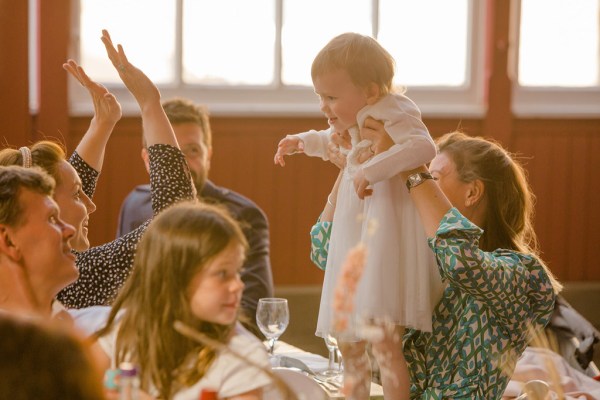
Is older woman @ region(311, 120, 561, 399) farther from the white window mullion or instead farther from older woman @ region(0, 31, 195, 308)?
the white window mullion

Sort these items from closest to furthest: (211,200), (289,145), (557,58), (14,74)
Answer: (289,145) → (211,200) → (14,74) → (557,58)

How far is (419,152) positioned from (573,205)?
12.3ft

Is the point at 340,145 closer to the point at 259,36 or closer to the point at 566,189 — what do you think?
the point at 259,36

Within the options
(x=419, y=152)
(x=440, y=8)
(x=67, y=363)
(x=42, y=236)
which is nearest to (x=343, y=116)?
(x=419, y=152)

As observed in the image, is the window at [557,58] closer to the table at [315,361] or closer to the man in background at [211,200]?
the man in background at [211,200]

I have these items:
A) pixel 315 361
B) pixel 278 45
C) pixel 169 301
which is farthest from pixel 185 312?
pixel 278 45

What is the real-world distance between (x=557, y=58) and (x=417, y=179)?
3.91 metres

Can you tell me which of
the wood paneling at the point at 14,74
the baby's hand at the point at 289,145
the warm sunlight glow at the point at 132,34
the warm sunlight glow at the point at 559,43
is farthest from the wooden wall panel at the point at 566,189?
the baby's hand at the point at 289,145

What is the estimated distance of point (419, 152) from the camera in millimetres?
1975

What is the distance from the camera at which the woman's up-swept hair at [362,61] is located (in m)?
2.15

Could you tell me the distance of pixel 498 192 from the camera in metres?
2.08

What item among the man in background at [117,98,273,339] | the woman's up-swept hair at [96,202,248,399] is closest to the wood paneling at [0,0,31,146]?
the man in background at [117,98,273,339]

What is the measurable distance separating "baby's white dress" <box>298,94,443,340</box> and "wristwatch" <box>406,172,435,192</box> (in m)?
0.02

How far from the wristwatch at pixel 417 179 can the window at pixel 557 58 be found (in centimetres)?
355
